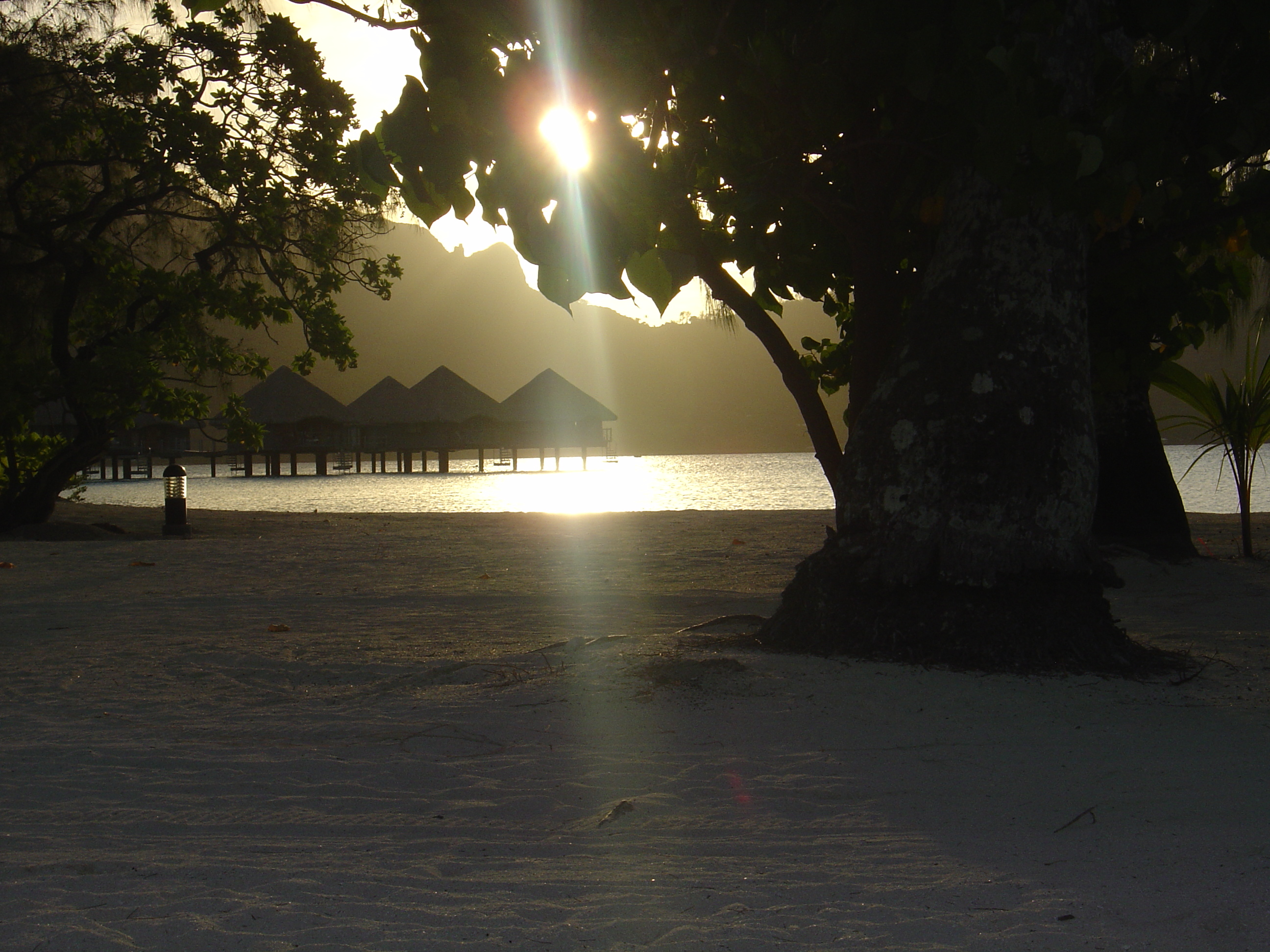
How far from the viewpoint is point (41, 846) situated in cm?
239

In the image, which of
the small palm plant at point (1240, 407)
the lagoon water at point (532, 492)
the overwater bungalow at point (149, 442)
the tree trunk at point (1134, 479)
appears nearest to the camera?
the tree trunk at point (1134, 479)

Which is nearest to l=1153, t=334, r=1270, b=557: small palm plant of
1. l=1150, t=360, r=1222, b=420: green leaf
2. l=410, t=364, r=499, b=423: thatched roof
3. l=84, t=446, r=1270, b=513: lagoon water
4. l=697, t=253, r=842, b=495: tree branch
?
l=1150, t=360, r=1222, b=420: green leaf

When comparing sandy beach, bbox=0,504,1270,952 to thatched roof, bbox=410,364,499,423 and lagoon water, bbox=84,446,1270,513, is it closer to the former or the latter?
lagoon water, bbox=84,446,1270,513

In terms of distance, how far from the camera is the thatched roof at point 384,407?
50219 mm

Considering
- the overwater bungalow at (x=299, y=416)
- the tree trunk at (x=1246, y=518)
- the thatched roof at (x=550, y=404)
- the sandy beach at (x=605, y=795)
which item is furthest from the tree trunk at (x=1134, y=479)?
the thatched roof at (x=550, y=404)

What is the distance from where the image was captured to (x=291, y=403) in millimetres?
49531

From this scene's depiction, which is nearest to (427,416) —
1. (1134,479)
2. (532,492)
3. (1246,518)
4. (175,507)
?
(532,492)

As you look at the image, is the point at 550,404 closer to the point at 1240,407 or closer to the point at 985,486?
the point at 1240,407

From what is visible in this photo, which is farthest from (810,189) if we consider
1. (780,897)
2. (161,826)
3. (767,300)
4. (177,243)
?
(177,243)

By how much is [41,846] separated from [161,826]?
27cm

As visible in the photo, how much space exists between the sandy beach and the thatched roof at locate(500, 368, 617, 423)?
49.0 metres

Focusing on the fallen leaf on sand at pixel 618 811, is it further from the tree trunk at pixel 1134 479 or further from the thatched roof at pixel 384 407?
the thatched roof at pixel 384 407

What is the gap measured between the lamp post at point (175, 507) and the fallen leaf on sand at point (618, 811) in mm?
10983

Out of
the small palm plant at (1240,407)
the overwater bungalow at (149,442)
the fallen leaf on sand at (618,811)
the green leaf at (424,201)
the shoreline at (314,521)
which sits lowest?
the fallen leaf on sand at (618,811)
